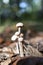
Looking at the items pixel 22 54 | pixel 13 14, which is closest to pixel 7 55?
pixel 22 54

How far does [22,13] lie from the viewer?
9836 millimetres

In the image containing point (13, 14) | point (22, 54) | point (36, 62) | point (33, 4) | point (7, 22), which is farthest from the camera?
point (33, 4)

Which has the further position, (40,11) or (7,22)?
(40,11)

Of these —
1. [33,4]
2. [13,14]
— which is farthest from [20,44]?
[33,4]

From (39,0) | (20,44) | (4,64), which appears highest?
(39,0)

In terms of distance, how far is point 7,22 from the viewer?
7.81 m

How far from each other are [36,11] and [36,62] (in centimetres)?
1003

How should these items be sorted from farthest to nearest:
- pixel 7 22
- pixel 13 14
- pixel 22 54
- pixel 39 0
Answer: pixel 39 0 < pixel 13 14 < pixel 7 22 < pixel 22 54

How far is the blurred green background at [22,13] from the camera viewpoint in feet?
25.0

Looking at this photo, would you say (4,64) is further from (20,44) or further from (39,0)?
(39,0)

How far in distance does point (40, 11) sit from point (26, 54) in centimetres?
986

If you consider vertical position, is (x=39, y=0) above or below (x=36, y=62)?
above

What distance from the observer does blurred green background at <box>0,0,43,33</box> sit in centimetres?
761

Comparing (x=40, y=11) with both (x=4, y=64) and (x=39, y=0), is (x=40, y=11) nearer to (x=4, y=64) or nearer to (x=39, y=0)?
(x=39, y=0)
